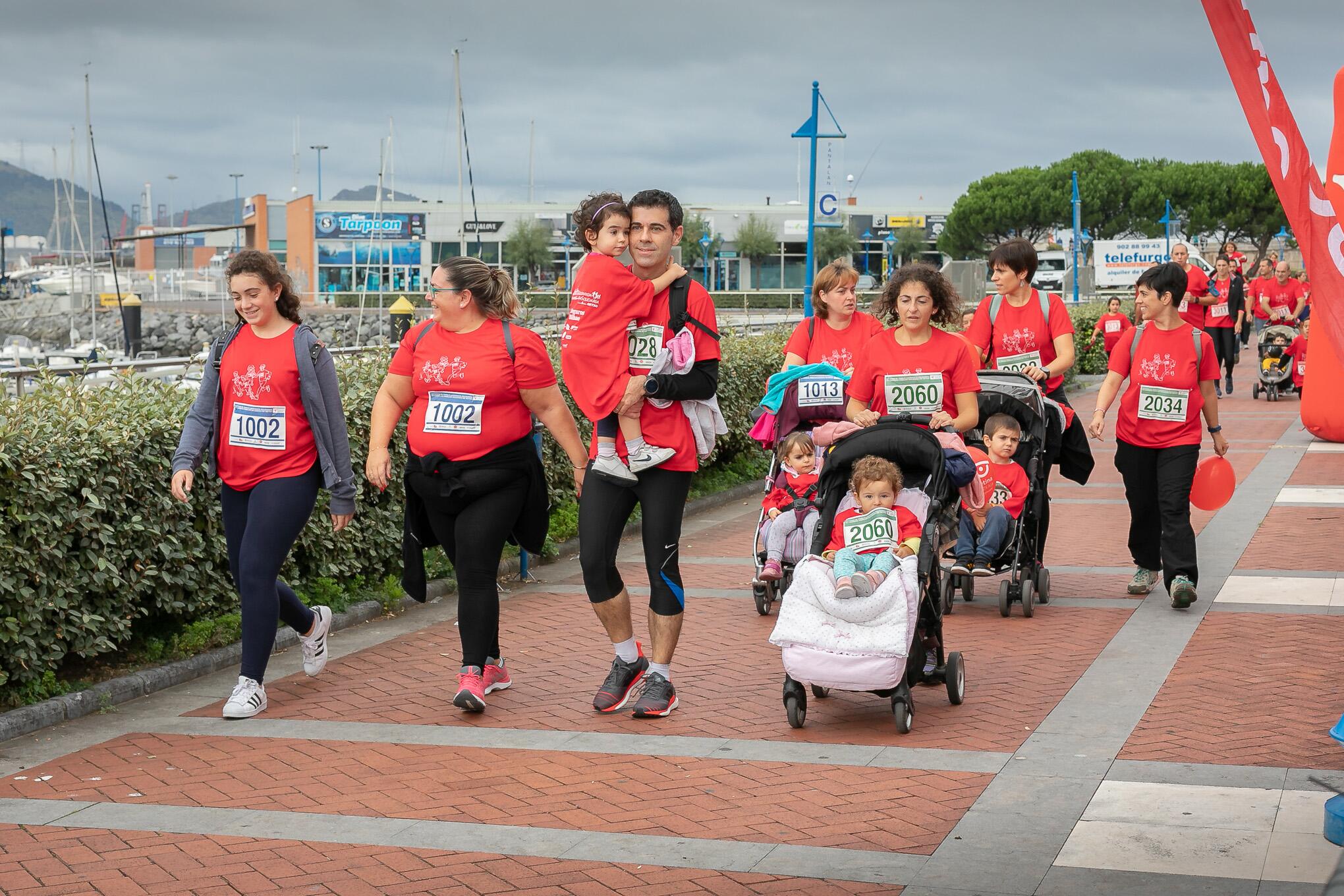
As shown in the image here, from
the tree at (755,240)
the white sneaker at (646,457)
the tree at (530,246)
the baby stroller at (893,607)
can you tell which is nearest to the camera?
the baby stroller at (893,607)

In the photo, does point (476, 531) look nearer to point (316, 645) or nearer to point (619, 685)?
point (619, 685)

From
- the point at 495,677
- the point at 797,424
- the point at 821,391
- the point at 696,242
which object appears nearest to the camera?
the point at 495,677

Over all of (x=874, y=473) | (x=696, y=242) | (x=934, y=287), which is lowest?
(x=874, y=473)

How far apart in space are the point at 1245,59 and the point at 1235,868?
2457 millimetres

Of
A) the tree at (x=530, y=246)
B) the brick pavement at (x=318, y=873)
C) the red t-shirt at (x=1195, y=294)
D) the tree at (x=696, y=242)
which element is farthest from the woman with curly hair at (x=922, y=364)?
the tree at (x=530, y=246)

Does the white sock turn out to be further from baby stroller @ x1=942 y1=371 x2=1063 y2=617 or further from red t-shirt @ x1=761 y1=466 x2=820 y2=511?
baby stroller @ x1=942 y1=371 x2=1063 y2=617

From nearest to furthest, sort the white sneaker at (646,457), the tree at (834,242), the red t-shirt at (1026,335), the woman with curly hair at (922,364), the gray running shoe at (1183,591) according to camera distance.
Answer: the white sneaker at (646,457)
the woman with curly hair at (922,364)
the gray running shoe at (1183,591)
the red t-shirt at (1026,335)
the tree at (834,242)

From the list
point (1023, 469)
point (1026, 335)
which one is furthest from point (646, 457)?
point (1026, 335)

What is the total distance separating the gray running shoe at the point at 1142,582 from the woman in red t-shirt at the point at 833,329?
→ 7.02 feet

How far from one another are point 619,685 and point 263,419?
198cm

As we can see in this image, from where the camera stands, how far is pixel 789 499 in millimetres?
8875

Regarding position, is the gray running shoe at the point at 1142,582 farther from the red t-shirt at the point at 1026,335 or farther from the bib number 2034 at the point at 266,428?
the bib number 2034 at the point at 266,428

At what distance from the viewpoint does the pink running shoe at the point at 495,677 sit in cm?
693

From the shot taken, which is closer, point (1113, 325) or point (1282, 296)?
point (1113, 325)
